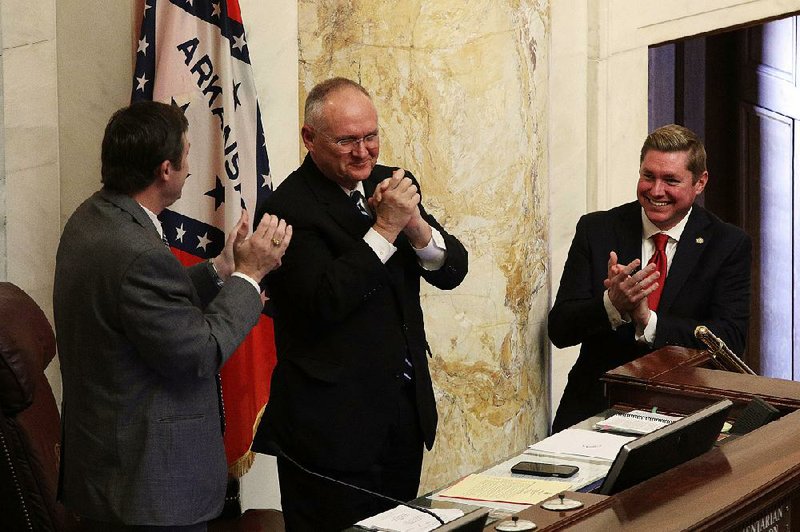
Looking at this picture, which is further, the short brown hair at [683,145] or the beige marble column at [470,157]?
the beige marble column at [470,157]

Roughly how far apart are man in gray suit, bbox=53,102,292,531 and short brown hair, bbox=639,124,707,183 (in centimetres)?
189

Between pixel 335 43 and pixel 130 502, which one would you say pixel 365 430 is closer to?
pixel 130 502

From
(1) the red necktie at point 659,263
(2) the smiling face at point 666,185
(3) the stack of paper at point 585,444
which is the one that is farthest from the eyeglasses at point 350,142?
(1) the red necktie at point 659,263

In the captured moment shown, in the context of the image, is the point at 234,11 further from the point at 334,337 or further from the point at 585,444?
the point at 585,444

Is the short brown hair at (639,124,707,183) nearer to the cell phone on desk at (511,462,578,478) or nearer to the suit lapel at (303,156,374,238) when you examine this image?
the suit lapel at (303,156,374,238)

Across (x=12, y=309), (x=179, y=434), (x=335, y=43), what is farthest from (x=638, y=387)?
(x=335, y=43)

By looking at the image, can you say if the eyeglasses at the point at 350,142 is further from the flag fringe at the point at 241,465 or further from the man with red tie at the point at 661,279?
the flag fringe at the point at 241,465

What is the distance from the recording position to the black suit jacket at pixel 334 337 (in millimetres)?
3193

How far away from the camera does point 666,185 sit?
163 inches

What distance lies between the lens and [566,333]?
4191 millimetres

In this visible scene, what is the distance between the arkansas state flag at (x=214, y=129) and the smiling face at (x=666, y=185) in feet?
4.76

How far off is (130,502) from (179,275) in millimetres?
563

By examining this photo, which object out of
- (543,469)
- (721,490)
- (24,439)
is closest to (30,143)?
(24,439)

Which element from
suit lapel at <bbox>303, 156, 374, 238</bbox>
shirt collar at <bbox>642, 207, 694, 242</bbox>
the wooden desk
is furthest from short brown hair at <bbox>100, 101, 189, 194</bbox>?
shirt collar at <bbox>642, 207, 694, 242</bbox>
